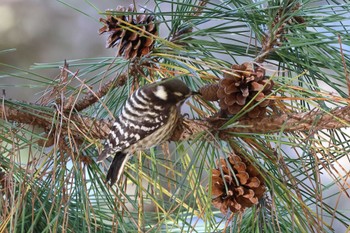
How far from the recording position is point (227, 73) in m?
0.59

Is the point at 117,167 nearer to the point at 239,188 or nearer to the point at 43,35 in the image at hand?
the point at 239,188

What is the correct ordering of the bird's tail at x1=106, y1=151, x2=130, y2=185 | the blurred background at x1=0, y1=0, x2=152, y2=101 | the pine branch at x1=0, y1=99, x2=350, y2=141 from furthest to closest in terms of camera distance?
the blurred background at x1=0, y1=0, x2=152, y2=101 → the bird's tail at x1=106, y1=151, x2=130, y2=185 → the pine branch at x1=0, y1=99, x2=350, y2=141

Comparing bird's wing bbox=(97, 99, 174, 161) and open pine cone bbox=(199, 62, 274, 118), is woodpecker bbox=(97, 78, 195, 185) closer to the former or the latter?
bird's wing bbox=(97, 99, 174, 161)

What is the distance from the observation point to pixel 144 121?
2.57 ft

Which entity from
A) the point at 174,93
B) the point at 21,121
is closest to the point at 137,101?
the point at 174,93

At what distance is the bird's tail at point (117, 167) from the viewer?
0.68 m

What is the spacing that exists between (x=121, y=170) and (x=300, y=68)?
0.25 meters

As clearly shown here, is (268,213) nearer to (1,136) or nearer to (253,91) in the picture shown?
(253,91)

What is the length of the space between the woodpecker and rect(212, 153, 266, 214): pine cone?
10cm

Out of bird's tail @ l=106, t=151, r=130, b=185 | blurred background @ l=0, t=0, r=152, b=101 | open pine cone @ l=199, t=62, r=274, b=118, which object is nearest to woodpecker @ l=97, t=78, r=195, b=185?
bird's tail @ l=106, t=151, r=130, b=185

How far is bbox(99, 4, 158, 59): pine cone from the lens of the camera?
0.72 metres

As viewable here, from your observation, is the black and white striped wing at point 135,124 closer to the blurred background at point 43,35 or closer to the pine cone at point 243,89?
the pine cone at point 243,89

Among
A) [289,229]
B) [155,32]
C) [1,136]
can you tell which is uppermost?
[155,32]

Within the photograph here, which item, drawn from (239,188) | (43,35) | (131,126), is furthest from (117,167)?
(43,35)
